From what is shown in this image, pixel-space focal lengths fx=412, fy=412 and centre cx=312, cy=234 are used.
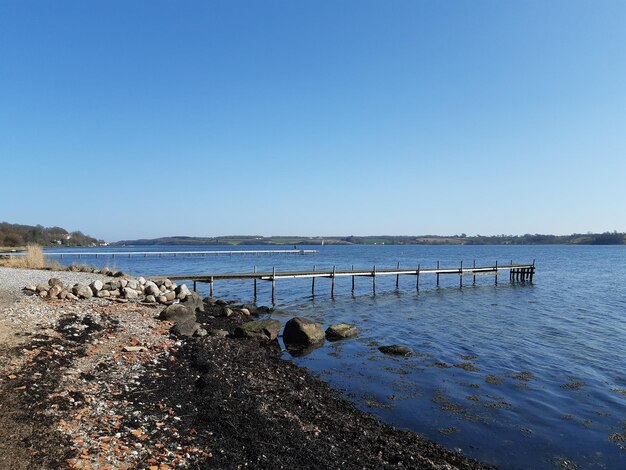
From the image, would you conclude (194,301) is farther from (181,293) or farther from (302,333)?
A: (302,333)

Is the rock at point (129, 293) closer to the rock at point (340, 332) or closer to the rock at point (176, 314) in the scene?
the rock at point (176, 314)

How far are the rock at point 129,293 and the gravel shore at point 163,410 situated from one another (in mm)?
6601

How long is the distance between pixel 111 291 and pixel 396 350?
47.3 ft

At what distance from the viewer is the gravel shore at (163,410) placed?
6.61 metres

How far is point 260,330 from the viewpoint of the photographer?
19156mm

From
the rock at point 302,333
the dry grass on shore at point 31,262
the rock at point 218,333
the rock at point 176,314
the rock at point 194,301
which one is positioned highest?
the dry grass on shore at point 31,262

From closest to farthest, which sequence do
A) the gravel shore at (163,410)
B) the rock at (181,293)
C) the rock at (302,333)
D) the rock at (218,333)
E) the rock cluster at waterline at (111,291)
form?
the gravel shore at (163,410) < the rock at (218,333) < the rock cluster at waterline at (111,291) < the rock at (302,333) < the rock at (181,293)

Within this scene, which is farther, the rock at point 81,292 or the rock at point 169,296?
the rock at point 169,296

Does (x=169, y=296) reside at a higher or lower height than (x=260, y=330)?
higher

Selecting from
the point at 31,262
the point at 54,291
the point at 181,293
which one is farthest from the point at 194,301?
the point at 31,262

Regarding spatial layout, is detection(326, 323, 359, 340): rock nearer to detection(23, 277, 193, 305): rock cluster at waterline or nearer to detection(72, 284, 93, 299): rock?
detection(23, 277, 193, 305): rock cluster at waterline

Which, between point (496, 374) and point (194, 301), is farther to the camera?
point (194, 301)

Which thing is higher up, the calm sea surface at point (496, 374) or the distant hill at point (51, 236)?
the distant hill at point (51, 236)

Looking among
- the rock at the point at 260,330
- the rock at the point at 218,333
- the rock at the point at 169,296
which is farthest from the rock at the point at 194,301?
the rock at the point at 218,333
